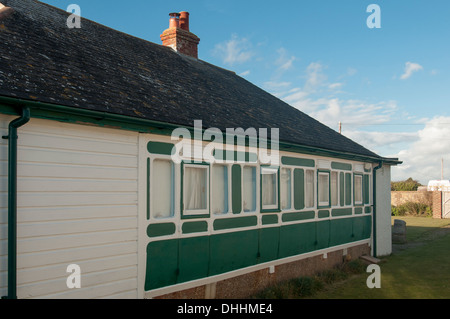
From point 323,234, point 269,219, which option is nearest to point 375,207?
point 323,234

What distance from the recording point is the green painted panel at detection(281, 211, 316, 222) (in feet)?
34.4

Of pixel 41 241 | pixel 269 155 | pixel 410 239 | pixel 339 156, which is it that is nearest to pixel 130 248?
pixel 41 241

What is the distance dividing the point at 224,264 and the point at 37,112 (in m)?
4.69

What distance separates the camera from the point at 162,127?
7.23 meters

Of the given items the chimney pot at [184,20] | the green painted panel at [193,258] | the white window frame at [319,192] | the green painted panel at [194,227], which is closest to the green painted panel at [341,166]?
the white window frame at [319,192]

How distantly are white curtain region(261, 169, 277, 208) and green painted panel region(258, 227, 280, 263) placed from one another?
2.15 feet

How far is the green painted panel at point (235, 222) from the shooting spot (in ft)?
27.6

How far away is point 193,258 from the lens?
780cm

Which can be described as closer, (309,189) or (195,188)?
(195,188)

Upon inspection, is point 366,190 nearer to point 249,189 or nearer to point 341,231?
point 341,231

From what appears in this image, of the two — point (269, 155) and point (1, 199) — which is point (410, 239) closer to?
point (269, 155)

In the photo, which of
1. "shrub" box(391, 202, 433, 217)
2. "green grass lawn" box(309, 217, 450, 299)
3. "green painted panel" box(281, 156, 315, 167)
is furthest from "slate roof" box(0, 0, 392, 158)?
"shrub" box(391, 202, 433, 217)

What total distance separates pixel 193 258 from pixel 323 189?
Answer: 19.3 feet

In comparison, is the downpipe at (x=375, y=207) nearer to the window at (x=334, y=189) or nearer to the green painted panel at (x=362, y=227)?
the green painted panel at (x=362, y=227)
